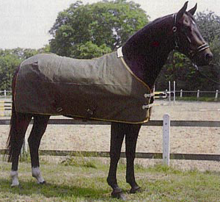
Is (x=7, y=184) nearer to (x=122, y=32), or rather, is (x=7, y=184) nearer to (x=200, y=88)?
(x=122, y=32)

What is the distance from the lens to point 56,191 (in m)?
4.21

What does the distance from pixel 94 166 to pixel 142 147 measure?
167cm

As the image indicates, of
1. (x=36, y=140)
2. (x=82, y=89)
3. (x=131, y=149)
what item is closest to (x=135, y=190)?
(x=131, y=149)

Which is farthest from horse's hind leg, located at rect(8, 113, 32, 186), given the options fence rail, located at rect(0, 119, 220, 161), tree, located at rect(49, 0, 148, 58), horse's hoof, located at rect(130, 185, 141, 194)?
tree, located at rect(49, 0, 148, 58)

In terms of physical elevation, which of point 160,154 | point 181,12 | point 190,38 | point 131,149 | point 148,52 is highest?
point 181,12

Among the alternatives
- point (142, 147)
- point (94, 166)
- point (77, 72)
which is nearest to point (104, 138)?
point (142, 147)

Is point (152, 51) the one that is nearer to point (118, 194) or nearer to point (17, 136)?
point (118, 194)

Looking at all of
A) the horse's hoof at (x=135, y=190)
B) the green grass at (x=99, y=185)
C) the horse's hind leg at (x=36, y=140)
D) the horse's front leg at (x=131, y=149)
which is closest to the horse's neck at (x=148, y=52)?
the horse's front leg at (x=131, y=149)

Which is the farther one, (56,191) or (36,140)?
(36,140)

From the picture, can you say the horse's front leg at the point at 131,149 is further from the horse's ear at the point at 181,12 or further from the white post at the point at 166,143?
the white post at the point at 166,143

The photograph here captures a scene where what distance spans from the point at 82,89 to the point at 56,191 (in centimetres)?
132

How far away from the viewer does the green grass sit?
3949 millimetres

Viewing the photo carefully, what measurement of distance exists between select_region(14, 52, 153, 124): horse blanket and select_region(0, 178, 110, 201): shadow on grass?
916 millimetres

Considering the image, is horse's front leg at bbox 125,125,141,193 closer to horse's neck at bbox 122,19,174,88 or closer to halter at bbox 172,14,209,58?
horse's neck at bbox 122,19,174,88
